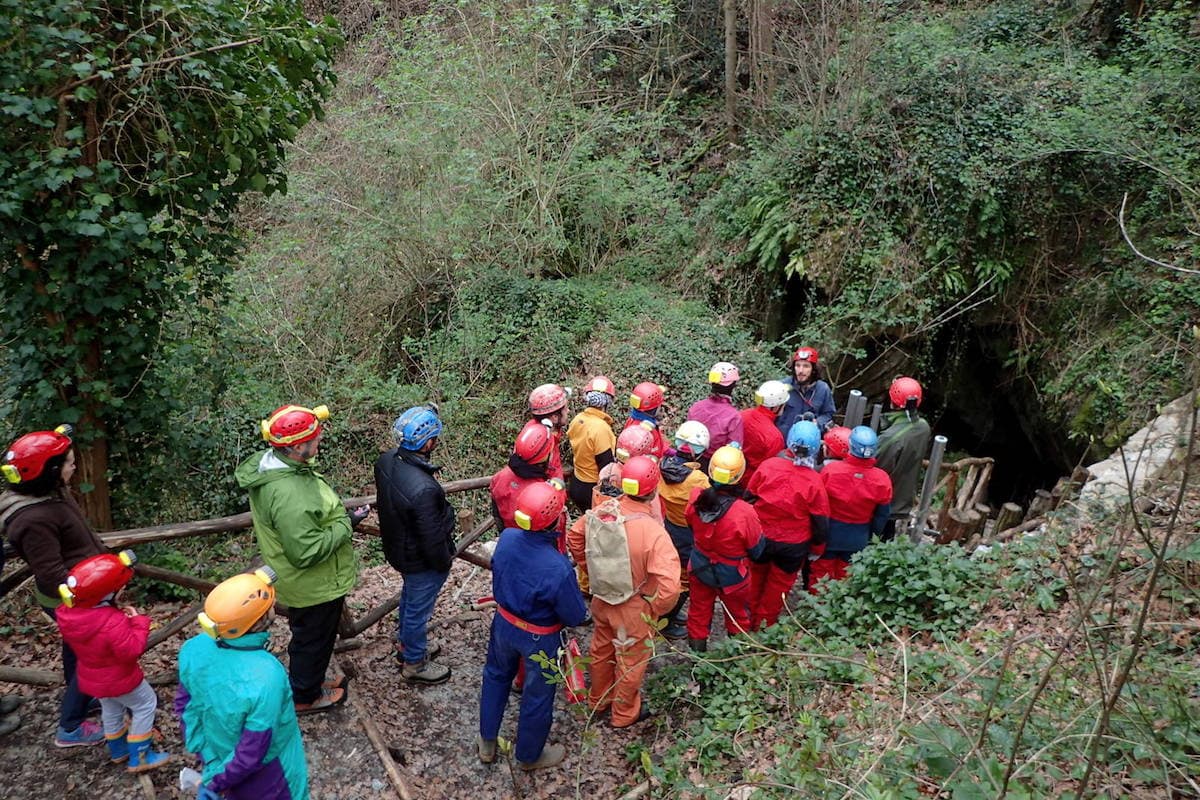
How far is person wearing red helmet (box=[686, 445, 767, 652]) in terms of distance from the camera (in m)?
5.04

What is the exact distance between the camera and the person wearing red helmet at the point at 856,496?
578 centimetres

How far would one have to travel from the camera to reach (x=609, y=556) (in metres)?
4.61

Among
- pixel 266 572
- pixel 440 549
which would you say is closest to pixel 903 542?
pixel 440 549

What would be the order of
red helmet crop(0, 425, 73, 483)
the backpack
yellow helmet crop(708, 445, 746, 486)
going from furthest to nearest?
yellow helmet crop(708, 445, 746, 486)
the backpack
red helmet crop(0, 425, 73, 483)

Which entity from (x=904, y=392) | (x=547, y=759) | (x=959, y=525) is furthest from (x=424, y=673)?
(x=959, y=525)

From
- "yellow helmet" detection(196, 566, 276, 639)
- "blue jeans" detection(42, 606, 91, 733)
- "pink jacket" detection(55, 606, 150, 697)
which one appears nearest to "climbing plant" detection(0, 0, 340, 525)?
"blue jeans" detection(42, 606, 91, 733)

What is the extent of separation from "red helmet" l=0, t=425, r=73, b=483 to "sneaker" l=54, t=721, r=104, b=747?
1573 mm

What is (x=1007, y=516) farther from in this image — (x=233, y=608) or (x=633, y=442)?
(x=233, y=608)

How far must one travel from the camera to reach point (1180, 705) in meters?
3.04

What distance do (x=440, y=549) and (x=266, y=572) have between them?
1.63m

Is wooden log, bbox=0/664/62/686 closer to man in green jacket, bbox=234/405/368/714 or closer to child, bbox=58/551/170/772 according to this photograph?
child, bbox=58/551/170/772

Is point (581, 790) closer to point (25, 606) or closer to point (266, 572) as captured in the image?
point (266, 572)

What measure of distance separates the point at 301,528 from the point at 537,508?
1.39 m

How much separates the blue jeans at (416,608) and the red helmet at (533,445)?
100 cm
